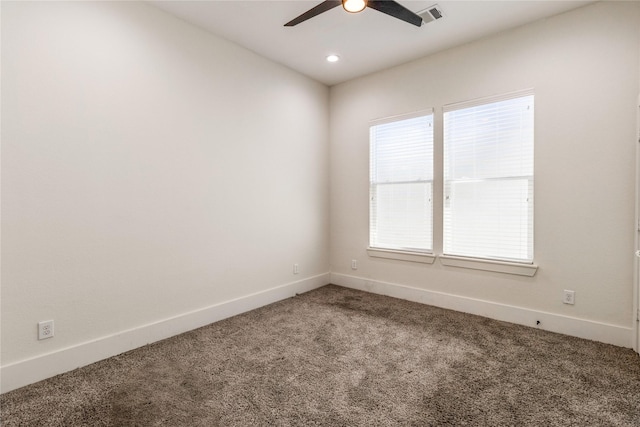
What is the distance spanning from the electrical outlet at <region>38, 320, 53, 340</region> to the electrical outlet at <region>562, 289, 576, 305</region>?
4.02 meters

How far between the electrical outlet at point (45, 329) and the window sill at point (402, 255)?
316cm

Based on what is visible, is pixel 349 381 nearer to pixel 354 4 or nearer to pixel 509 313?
pixel 509 313

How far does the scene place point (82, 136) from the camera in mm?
2281

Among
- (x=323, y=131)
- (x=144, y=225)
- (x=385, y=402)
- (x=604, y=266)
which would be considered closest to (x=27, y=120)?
(x=144, y=225)

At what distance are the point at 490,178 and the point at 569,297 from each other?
4.09ft

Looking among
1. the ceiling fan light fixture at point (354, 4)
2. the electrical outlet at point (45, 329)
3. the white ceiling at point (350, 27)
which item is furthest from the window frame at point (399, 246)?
the electrical outlet at point (45, 329)

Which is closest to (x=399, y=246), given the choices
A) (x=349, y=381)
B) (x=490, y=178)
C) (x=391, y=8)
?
(x=490, y=178)

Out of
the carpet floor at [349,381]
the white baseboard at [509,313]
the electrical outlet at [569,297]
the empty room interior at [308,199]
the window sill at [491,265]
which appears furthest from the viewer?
the window sill at [491,265]

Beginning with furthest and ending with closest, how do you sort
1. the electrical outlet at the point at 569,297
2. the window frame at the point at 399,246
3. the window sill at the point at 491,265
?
the window frame at the point at 399,246
the window sill at the point at 491,265
the electrical outlet at the point at 569,297

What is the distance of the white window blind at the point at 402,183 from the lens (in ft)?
12.0

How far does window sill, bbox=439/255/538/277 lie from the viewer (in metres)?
2.99

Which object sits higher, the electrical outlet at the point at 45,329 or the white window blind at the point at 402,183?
the white window blind at the point at 402,183

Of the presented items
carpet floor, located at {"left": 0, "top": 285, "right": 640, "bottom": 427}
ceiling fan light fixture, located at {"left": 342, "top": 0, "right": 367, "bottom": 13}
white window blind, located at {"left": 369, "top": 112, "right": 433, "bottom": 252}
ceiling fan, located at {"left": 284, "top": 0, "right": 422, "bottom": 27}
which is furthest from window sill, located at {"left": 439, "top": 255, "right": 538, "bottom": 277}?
ceiling fan light fixture, located at {"left": 342, "top": 0, "right": 367, "bottom": 13}

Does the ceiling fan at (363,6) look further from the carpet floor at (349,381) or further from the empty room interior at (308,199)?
the carpet floor at (349,381)
